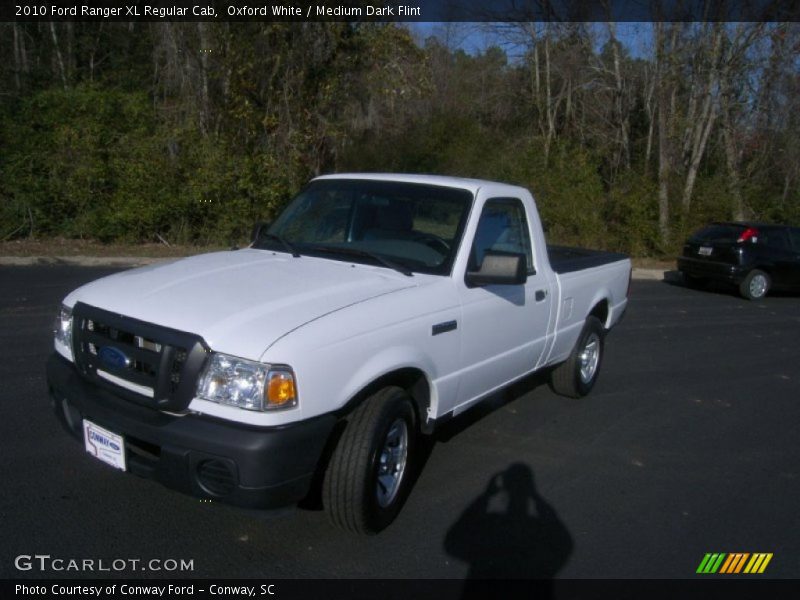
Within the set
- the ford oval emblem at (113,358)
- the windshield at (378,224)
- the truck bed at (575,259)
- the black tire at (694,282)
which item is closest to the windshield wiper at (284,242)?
the windshield at (378,224)

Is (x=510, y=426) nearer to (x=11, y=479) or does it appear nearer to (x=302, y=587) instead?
(x=302, y=587)

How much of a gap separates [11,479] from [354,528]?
6.78 feet

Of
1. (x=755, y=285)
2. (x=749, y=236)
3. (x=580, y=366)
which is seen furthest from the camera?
(x=749, y=236)

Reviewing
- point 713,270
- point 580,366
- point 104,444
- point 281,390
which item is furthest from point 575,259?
point 713,270

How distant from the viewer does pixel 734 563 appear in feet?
12.8

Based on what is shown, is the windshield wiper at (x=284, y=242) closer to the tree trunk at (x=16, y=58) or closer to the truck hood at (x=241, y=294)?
the truck hood at (x=241, y=294)

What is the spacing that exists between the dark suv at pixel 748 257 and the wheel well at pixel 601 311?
330 inches

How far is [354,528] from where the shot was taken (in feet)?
12.4

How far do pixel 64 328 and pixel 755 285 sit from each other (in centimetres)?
1333

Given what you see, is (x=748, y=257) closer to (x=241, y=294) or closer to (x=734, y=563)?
(x=734, y=563)

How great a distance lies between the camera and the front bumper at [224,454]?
3.22 metres

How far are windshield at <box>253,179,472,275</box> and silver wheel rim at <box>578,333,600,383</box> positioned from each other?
2.33m

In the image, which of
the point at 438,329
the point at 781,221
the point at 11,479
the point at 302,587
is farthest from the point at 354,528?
the point at 781,221

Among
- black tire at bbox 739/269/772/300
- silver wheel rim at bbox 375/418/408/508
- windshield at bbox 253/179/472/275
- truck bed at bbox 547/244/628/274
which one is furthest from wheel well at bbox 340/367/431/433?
black tire at bbox 739/269/772/300
